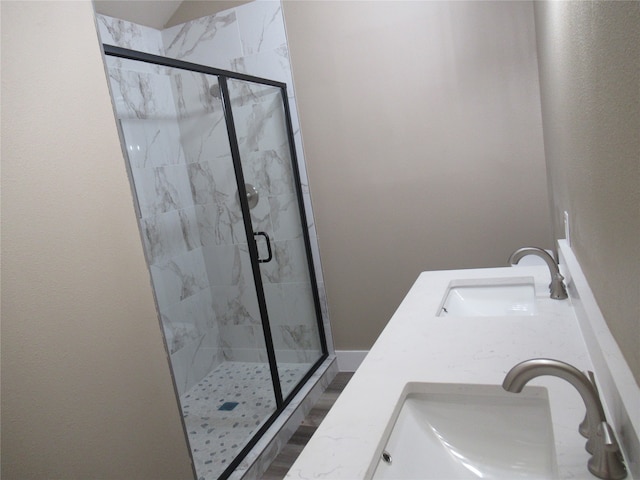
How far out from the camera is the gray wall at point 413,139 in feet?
8.71

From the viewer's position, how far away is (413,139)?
2.89 m

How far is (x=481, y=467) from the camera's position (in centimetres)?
104

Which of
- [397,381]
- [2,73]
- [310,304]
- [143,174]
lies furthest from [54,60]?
[310,304]

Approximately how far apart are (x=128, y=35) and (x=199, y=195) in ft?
3.76

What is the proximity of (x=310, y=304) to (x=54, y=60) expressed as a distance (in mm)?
2230

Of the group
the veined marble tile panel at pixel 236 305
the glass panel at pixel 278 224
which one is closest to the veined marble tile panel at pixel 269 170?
the glass panel at pixel 278 224

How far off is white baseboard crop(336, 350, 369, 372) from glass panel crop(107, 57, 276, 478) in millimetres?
605

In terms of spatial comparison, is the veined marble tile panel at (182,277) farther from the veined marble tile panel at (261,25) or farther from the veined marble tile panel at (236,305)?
the veined marble tile panel at (261,25)

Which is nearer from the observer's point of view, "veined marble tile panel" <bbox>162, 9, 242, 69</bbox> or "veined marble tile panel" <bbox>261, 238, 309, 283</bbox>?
"veined marble tile panel" <bbox>261, 238, 309, 283</bbox>

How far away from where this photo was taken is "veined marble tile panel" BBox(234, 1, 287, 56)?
301cm

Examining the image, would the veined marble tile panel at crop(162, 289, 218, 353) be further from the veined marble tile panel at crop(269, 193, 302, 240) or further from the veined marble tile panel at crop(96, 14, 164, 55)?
the veined marble tile panel at crop(96, 14, 164, 55)

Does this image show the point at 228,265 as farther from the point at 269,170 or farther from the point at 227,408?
the point at 227,408

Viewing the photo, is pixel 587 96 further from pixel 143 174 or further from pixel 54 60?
pixel 143 174

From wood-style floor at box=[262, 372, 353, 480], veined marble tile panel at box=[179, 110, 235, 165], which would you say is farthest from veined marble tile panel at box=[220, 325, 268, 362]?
veined marble tile panel at box=[179, 110, 235, 165]
